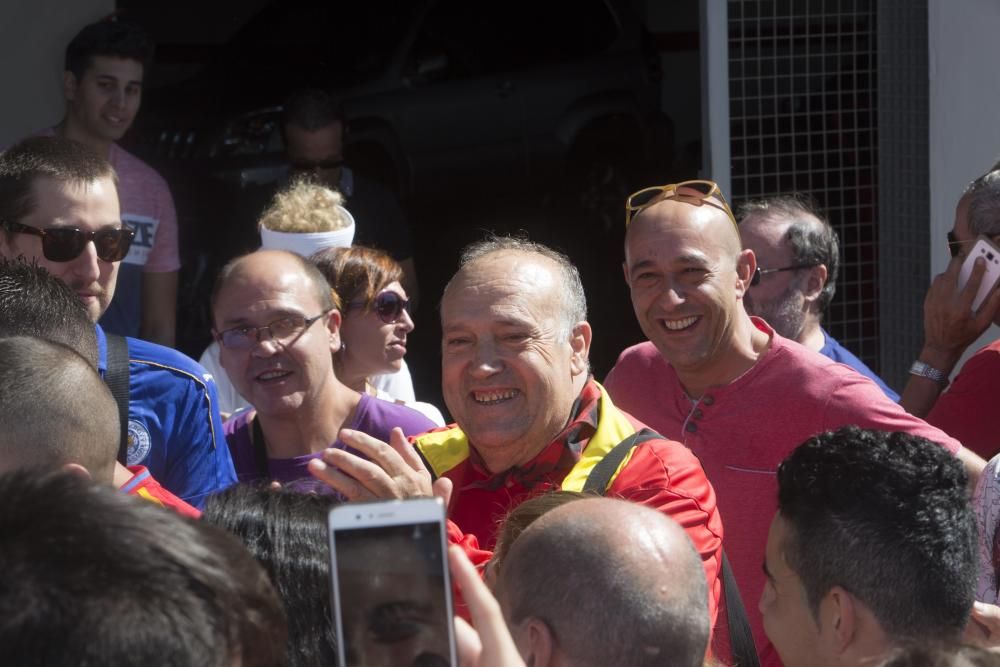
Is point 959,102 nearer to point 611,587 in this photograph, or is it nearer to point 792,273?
point 792,273

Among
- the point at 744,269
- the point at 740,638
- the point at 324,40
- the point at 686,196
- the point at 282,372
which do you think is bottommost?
the point at 740,638

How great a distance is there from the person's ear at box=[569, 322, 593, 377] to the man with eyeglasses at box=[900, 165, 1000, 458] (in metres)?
1.19

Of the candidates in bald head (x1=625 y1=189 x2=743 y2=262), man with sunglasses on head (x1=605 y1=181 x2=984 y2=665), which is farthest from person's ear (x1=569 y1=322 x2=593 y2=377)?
bald head (x1=625 y1=189 x2=743 y2=262)

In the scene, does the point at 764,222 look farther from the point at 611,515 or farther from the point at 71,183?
the point at 611,515

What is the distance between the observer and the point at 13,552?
125cm

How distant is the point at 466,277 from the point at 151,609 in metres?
1.80

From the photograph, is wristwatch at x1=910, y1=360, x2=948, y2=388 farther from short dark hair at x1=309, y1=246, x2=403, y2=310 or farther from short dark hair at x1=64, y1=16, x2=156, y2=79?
short dark hair at x1=64, y1=16, x2=156, y2=79

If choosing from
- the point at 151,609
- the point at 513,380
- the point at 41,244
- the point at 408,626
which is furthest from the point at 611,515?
the point at 41,244

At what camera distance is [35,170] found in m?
3.35

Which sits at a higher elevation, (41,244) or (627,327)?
(41,244)

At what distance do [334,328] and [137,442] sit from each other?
87cm

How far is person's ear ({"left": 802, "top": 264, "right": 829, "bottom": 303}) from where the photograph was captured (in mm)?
4531

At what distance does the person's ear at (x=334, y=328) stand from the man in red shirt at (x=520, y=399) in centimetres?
78

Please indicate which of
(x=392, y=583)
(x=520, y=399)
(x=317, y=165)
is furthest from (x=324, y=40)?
(x=392, y=583)
